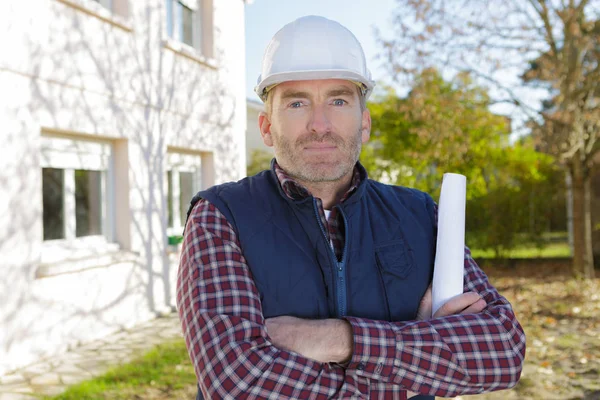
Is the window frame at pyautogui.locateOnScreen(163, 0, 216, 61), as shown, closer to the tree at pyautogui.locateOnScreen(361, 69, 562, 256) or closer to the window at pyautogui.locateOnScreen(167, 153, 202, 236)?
the window at pyautogui.locateOnScreen(167, 153, 202, 236)

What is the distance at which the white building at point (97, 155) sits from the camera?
18.4 ft

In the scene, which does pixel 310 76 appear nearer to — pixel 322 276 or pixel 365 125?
pixel 365 125

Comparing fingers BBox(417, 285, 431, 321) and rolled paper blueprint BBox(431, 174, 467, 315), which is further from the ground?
rolled paper blueprint BBox(431, 174, 467, 315)

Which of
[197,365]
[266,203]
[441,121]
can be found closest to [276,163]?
[266,203]

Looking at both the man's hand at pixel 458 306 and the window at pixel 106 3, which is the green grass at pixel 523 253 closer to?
the window at pixel 106 3

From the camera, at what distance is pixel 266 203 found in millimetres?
1846

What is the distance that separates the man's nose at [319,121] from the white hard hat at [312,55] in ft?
0.35

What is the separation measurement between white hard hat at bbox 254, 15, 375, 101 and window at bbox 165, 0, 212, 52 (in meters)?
7.74

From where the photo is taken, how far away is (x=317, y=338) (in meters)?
1.62

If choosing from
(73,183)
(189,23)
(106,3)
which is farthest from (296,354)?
(189,23)

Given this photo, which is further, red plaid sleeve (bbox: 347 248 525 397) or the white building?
the white building

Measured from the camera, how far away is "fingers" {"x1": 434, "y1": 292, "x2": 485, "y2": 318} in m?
1.81

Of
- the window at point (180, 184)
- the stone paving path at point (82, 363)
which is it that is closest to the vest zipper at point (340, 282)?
the stone paving path at point (82, 363)

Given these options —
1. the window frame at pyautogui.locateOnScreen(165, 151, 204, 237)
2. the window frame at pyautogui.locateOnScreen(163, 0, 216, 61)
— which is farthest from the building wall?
the window frame at pyautogui.locateOnScreen(165, 151, 204, 237)
